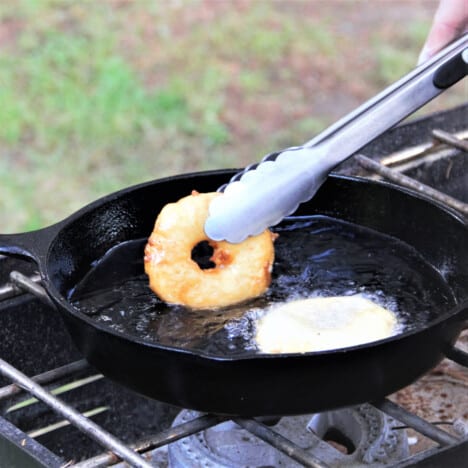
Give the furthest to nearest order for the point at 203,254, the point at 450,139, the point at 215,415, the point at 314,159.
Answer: the point at 450,139
the point at 203,254
the point at 314,159
the point at 215,415

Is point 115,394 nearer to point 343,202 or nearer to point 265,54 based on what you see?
point 343,202

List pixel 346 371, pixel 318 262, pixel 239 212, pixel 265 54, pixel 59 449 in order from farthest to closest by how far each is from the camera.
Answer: pixel 265 54
pixel 59 449
pixel 318 262
pixel 239 212
pixel 346 371

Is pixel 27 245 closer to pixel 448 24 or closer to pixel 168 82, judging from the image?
pixel 448 24

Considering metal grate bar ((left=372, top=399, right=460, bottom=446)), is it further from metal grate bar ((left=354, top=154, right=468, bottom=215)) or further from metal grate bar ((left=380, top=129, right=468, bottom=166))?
metal grate bar ((left=380, top=129, right=468, bottom=166))

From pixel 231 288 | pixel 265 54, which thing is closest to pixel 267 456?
pixel 231 288

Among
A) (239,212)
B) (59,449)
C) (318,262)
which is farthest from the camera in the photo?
(59,449)

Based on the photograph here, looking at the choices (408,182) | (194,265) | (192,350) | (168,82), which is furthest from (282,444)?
(168,82)
